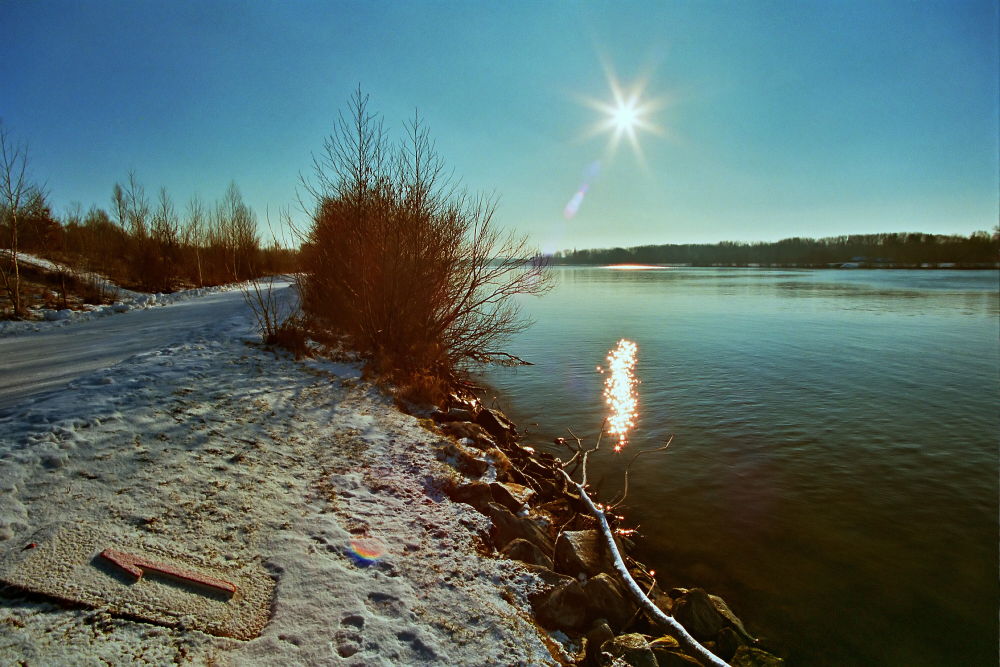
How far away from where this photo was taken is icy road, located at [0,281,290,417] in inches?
A: 228

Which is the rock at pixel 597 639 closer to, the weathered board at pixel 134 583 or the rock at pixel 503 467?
the weathered board at pixel 134 583

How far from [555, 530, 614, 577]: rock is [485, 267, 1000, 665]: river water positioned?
35.0 inches

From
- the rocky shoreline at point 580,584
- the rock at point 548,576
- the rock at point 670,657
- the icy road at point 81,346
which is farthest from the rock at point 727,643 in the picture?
the icy road at point 81,346

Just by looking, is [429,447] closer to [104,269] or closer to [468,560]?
[468,560]

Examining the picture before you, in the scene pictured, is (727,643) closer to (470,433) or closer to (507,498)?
(507,498)

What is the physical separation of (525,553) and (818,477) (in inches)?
215

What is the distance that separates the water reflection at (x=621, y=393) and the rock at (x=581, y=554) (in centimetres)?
361

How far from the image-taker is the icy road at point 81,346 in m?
5.79

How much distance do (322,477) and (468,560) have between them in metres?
1.79

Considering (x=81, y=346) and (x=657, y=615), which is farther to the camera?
(x=81, y=346)

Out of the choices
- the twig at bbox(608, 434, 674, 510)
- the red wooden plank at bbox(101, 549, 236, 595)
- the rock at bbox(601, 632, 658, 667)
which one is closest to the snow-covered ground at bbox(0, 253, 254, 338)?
the red wooden plank at bbox(101, 549, 236, 595)

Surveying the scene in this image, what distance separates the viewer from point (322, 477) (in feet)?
14.9

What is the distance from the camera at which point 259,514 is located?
369 cm

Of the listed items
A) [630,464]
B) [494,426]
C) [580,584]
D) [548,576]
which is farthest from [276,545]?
[630,464]
